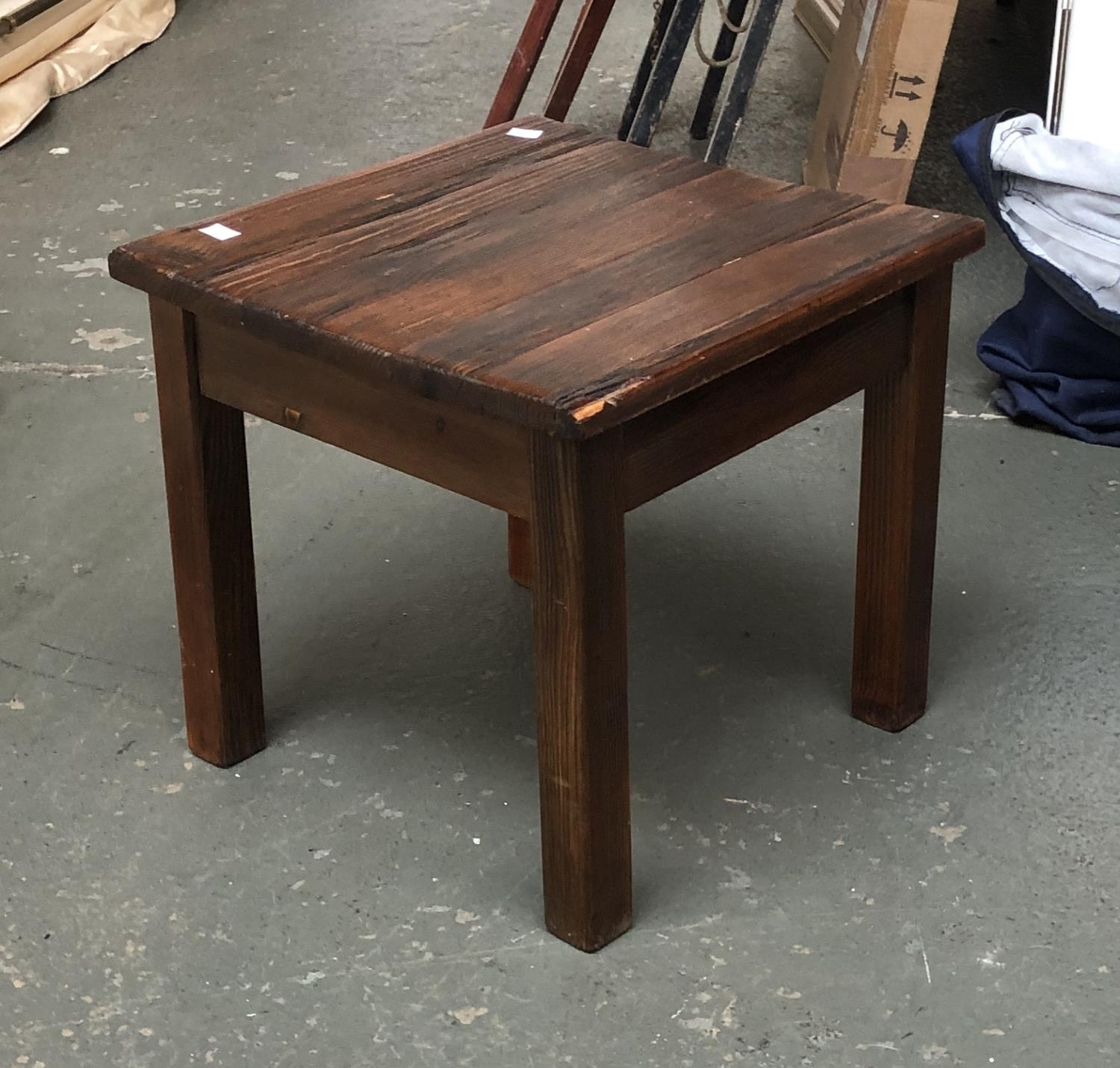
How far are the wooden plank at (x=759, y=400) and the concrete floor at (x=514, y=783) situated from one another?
40 centimetres

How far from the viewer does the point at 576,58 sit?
2.85 m

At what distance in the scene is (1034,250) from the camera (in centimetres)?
211

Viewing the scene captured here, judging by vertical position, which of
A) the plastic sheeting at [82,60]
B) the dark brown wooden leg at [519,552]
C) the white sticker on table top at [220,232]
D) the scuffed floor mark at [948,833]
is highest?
the white sticker on table top at [220,232]

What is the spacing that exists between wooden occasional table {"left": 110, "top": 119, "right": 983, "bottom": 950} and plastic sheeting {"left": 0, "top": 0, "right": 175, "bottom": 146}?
215 centimetres

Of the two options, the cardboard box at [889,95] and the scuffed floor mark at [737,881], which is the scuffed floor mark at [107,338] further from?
the scuffed floor mark at [737,881]

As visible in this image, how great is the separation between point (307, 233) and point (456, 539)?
62 cm

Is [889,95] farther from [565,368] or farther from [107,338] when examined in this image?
[565,368]

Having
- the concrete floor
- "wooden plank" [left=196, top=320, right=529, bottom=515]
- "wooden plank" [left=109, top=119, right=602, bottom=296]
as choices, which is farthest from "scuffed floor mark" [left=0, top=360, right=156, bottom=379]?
"wooden plank" [left=196, top=320, right=529, bottom=515]

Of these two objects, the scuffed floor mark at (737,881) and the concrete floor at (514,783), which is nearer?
the concrete floor at (514,783)

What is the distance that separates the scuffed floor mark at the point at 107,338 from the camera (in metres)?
2.49

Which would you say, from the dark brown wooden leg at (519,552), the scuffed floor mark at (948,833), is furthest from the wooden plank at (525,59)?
the scuffed floor mark at (948,833)

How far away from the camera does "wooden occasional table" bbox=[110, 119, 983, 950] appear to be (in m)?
1.20

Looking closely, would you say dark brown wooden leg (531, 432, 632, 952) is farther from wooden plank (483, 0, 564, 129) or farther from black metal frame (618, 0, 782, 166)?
wooden plank (483, 0, 564, 129)

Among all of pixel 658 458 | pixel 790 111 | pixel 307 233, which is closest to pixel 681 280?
pixel 658 458
